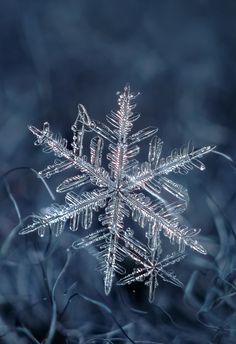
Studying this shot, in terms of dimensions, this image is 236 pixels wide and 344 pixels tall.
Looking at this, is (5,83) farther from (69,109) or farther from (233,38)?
(233,38)

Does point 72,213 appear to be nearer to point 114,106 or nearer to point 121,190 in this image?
point 121,190

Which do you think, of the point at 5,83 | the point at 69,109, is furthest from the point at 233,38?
the point at 5,83

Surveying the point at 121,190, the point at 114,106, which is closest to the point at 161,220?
the point at 121,190

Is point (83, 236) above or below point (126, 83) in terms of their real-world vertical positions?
below

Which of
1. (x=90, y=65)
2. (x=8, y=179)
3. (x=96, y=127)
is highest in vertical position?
(x=90, y=65)
